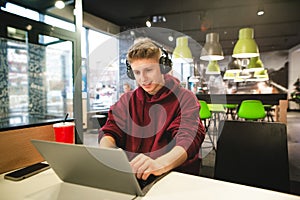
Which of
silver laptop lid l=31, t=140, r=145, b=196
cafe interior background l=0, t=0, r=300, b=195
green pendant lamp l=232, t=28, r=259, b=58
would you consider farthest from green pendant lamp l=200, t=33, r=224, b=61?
silver laptop lid l=31, t=140, r=145, b=196

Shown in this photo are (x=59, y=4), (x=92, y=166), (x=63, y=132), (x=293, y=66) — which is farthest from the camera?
(x=293, y=66)

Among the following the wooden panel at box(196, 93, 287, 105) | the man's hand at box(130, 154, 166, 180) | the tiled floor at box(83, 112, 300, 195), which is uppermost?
the wooden panel at box(196, 93, 287, 105)

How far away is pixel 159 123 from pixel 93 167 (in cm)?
69

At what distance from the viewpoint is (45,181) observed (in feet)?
3.28

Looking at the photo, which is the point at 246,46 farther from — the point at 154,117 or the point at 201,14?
the point at 154,117

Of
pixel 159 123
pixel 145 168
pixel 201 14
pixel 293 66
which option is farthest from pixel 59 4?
pixel 293 66

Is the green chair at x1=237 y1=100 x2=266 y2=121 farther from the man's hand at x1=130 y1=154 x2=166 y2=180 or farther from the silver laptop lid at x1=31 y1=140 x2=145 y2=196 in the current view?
the silver laptop lid at x1=31 y1=140 x2=145 y2=196

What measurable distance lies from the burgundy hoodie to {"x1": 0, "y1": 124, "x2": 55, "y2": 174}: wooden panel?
0.40 m

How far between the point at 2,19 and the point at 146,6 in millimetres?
3634

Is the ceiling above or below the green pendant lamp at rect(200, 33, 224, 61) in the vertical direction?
above

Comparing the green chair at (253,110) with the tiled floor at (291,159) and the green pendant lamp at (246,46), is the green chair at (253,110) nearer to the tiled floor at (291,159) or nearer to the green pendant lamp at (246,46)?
the tiled floor at (291,159)

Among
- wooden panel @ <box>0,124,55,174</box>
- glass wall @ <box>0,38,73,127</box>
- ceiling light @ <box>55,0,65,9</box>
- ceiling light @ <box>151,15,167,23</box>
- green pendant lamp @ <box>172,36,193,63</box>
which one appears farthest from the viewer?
ceiling light @ <box>151,15,167,23</box>

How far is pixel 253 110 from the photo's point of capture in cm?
418

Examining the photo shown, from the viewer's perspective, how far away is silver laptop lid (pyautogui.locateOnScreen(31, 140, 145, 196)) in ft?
2.49
